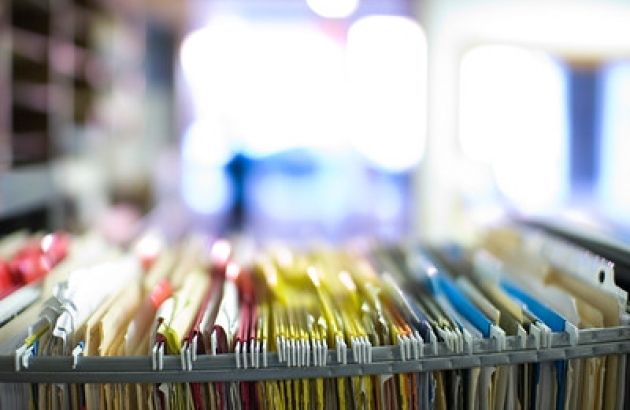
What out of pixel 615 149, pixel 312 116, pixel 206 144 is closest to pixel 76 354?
pixel 615 149

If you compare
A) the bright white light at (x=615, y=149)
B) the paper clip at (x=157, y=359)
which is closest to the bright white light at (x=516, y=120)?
the bright white light at (x=615, y=149)

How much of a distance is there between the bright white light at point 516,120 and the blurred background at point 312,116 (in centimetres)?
1

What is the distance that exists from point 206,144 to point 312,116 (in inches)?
46.4

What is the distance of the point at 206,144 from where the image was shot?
7727mm

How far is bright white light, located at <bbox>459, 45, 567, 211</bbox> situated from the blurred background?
13mm

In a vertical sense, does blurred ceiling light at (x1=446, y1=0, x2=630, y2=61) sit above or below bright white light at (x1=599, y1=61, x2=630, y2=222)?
above

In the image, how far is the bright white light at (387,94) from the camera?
7.20 metres

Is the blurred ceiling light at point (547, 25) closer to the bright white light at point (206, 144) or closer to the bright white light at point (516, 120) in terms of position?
the bright white light at point (516, 120)

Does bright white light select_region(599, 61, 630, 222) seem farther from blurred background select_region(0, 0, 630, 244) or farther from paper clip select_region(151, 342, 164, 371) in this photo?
paper clip select_region(151, 342, 164, 371)

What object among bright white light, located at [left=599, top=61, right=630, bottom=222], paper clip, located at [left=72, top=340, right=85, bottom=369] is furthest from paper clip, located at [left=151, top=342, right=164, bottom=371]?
bright white light, located at [left=599, top=61, right=630, bottom=222]

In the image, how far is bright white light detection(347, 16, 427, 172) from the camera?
7.20 metres

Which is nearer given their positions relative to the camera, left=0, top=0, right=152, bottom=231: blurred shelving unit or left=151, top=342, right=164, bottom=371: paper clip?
left=151, top=342, right=164, bottom=371: paper clip

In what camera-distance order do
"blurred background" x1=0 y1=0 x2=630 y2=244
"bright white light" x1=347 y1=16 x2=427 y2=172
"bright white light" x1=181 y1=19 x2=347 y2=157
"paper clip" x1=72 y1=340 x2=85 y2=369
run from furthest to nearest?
"bright white light" x1=181 y1=19 x2=347 y2=157
"bright white light" x1=347 y1=16 x2=427 y2=172
"blurred background" x1=0 y1=0 x2=630 y2=244
"paper clip" x1=72 y1=340 x2=85 y2=369

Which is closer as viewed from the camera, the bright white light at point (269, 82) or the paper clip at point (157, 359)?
the paper clip at point (157, 359)
